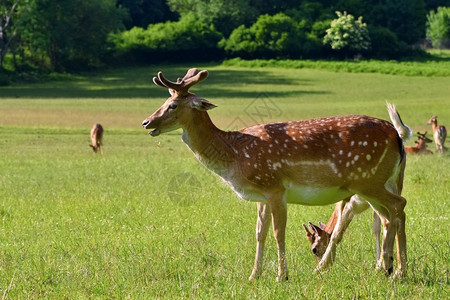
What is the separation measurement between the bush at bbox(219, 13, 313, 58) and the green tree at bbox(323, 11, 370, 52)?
7.90ft

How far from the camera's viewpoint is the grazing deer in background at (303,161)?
866 cm

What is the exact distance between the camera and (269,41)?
277ft

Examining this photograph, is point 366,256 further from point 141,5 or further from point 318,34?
point 141,5

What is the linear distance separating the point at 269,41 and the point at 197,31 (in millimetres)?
6910

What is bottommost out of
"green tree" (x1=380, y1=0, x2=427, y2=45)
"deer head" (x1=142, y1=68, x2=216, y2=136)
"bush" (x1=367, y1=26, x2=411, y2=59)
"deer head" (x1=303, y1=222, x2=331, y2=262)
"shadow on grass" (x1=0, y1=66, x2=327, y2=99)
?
"shadow on grass" (x1=0, y1=66, x2=327, y2=99)

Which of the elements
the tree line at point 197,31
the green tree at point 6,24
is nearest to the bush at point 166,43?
the tree line at point 197,31

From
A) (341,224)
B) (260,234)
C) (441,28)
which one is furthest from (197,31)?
(260,234)

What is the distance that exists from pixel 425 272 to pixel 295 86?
54984mm

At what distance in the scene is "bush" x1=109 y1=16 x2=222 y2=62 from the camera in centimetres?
8188

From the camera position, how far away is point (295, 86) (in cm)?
6303

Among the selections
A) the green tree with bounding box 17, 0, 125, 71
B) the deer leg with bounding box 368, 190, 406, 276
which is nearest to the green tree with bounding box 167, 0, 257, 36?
the green tree with bounding box 17, 0, 125, 71

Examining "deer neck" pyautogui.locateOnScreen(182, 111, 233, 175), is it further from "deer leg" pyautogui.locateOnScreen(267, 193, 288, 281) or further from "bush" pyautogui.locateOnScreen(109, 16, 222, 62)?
"bush" pyautogui.locateOnScreen(109, 16, 222, 62)

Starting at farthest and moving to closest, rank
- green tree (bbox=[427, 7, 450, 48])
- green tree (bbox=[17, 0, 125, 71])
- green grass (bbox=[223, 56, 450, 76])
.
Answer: green tree (bbox=[427, 7, 450, 48]) < green grass (bbox=[223, 56, 450, 76]) < green tree (bbox=[17, 0, 125, 71])

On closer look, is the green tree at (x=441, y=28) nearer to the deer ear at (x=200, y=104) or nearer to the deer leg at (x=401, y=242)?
the deer leg at (x=401, y=242)
